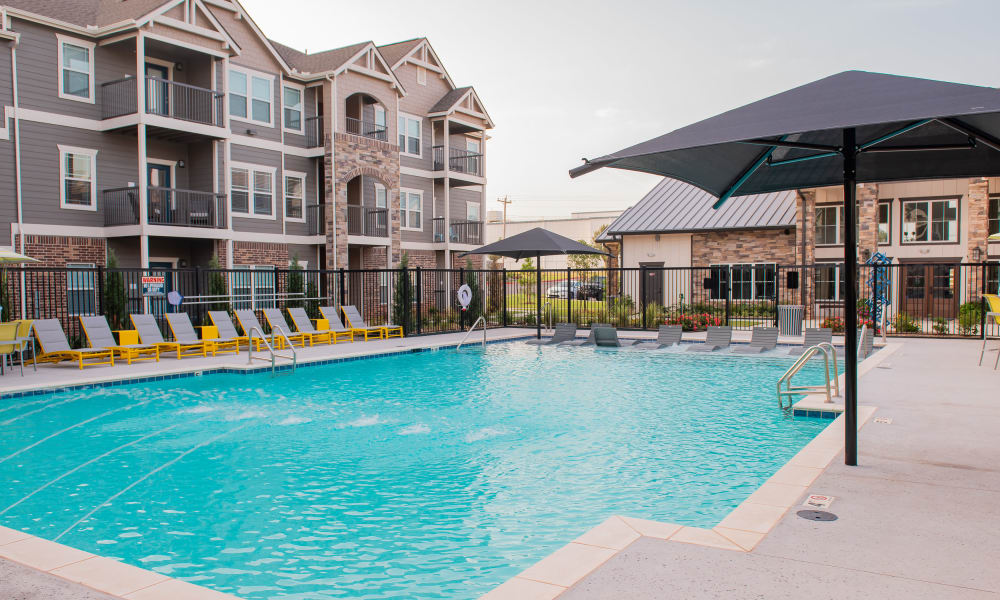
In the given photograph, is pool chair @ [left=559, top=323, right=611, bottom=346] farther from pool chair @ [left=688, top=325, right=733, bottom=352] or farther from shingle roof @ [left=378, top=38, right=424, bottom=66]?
shingle roof @ [left=378, top=38, right=424, bottom=66]

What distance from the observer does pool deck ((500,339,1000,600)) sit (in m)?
3.11

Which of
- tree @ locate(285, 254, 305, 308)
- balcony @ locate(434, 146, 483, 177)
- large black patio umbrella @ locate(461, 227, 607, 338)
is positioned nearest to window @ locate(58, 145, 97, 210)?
tree @ locate(285, 254, 305, 308)

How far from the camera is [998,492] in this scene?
450 cm

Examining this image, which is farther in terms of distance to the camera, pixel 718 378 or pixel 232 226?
pixel 232 226

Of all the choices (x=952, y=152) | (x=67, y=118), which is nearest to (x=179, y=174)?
(x=67, y=118)

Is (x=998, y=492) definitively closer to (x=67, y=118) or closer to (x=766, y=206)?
(x=67, y=118)

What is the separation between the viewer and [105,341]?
13.1 meters

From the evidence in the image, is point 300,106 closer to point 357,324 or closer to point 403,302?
point 403,302

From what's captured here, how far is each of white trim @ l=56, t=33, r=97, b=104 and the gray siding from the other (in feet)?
2.75

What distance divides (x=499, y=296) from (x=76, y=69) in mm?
14870

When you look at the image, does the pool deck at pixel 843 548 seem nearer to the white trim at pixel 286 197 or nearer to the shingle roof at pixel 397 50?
the white trim at pixel 286 197

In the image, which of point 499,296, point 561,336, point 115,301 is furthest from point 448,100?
point 115,301

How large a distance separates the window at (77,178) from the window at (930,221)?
2581 centimetres

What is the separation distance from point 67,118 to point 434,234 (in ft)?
46.6
